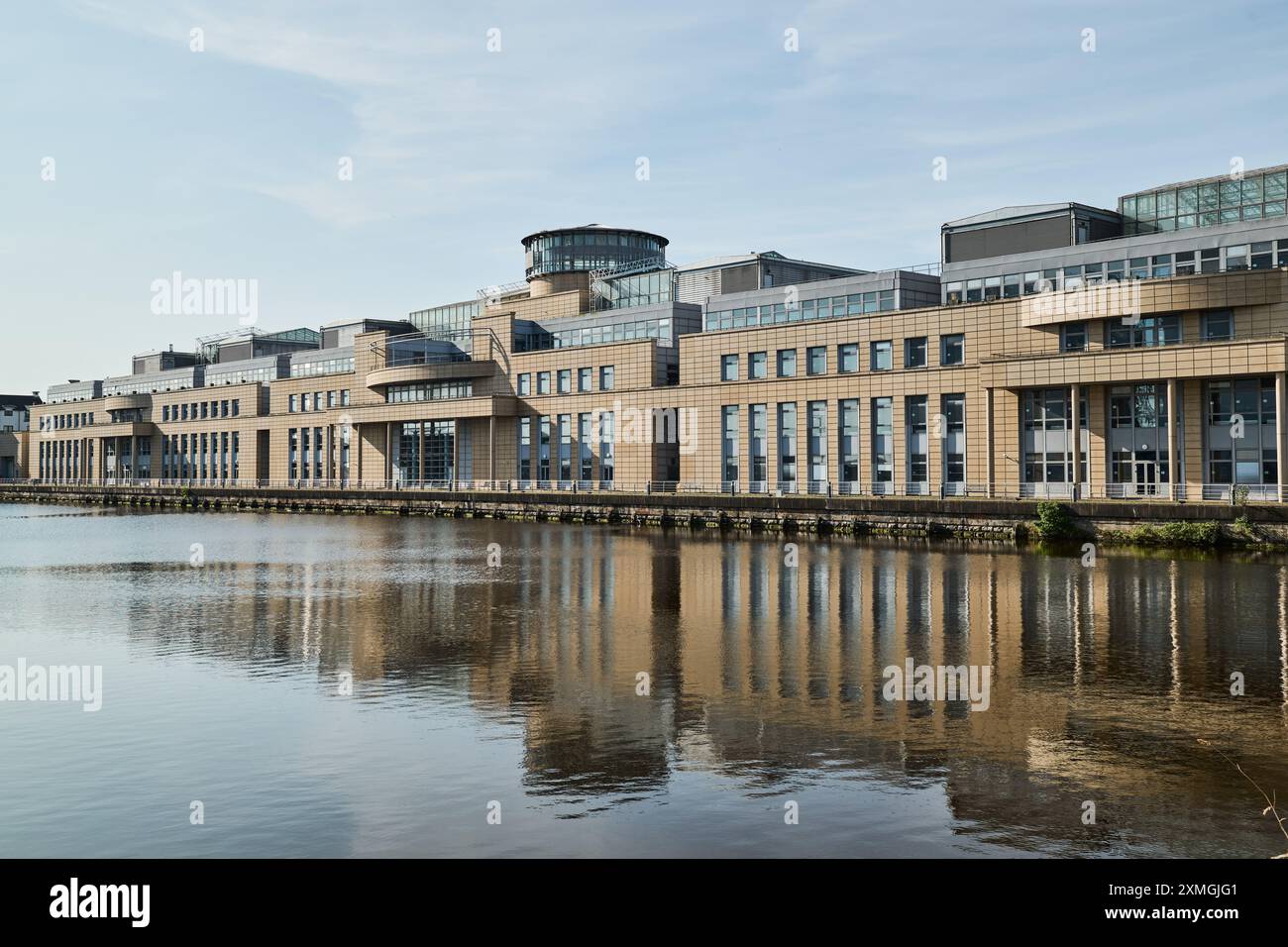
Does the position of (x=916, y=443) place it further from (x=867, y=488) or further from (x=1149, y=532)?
(x=1149, y=532)

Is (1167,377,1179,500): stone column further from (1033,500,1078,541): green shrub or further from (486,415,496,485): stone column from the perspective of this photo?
(486,415,496,485): stone column

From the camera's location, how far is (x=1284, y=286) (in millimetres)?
61906

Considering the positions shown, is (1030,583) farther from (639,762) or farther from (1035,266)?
(1035,266)

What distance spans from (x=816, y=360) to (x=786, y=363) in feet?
9.60

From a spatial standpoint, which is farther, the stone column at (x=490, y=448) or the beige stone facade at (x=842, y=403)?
the stone column at (x=490, y=448)

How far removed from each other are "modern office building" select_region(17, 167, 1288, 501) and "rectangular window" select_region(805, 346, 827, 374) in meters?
0.18

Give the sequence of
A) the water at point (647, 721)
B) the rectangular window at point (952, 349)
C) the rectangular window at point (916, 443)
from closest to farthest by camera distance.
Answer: the water at point (647, 721) → the rectangular window at point (952, 349) → the rectangular window at point (916, 443)

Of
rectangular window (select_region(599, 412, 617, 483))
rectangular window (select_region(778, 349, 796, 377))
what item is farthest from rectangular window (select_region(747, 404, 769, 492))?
rectangular window (select_region(599, 412, 617, 483))

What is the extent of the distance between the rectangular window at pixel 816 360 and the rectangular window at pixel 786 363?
53.7 inches

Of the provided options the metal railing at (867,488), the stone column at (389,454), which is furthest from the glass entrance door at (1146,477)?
the stone column at (389,454)

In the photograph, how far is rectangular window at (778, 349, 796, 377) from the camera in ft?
289

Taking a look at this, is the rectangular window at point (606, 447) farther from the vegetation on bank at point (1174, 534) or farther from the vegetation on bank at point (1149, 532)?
the vegetation on bank at point (1174, 534)

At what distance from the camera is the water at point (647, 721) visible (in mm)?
14055
